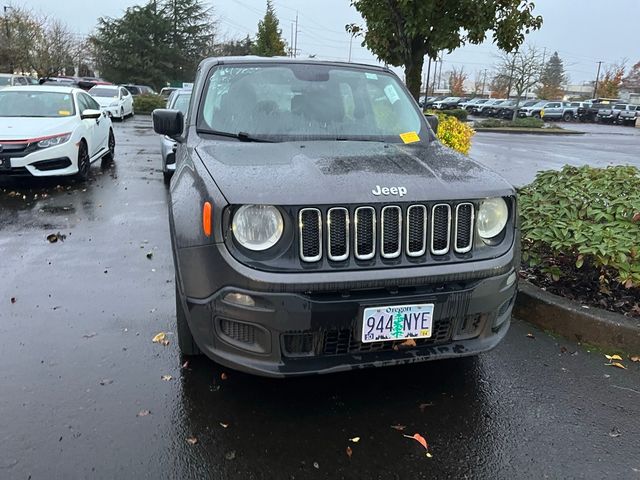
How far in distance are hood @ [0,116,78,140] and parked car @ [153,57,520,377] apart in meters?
6.09

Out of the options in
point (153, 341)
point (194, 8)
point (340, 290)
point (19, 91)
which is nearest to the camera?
point (340, 290)

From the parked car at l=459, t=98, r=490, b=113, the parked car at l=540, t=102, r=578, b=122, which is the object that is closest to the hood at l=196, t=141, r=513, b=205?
the parked car at l=540, t=102, r=578, b=122

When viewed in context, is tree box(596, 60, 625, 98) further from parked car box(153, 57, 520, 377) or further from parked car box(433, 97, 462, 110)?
parked car box(153, 57, 520, 377)

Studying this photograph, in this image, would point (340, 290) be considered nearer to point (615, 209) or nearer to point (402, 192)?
point (402, 192)

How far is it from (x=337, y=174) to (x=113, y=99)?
2367 cm

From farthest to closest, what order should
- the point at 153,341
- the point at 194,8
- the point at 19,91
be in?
the point at 194,8
the point at 19,91
the point at 153,341

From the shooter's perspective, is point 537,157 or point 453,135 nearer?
point 453,135

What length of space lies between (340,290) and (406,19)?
6.54m

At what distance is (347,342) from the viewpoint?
2.71 metres

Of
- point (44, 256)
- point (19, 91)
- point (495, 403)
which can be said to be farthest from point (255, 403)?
point (19, 91)

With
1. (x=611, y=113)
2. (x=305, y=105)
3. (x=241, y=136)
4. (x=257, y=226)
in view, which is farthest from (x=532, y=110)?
(x=257, y=226)

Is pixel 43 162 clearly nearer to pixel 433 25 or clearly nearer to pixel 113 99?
pixel 433 25

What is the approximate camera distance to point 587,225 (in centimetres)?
413

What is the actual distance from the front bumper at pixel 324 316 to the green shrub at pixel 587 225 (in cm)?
137
